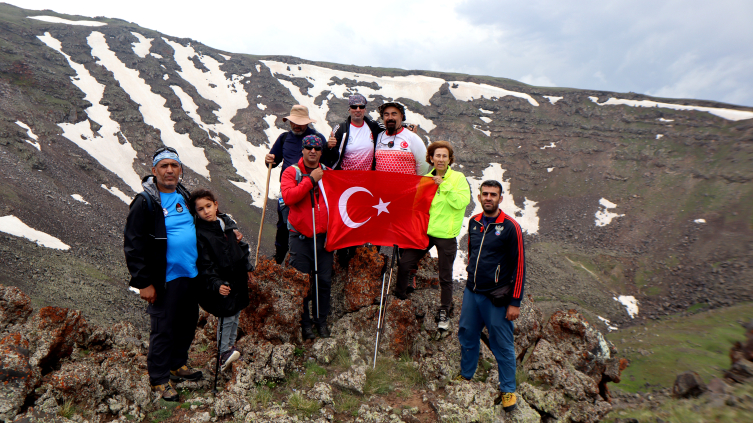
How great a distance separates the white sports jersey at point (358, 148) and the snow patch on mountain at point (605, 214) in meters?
51.8

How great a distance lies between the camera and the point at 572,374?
645cm

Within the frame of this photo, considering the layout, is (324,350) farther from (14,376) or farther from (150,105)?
(150,105)

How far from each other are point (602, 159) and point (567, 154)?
17.9ft

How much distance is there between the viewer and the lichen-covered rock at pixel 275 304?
636cm

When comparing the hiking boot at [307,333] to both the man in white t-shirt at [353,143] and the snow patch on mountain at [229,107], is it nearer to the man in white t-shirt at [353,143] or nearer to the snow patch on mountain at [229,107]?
the man in white t-shirt at [353,143]

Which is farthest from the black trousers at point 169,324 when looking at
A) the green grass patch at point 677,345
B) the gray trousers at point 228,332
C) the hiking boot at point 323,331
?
the green grass patch at point 677,345

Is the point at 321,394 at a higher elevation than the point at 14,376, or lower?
lower

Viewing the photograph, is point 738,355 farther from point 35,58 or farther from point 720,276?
point 35,58

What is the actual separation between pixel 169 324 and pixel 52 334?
6.89 feet

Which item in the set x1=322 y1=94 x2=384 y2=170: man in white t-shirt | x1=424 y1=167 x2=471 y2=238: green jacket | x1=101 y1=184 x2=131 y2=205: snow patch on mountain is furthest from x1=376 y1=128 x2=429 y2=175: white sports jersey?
x1=101 y1=184 x2=131 y2=205: snow patch on mountain

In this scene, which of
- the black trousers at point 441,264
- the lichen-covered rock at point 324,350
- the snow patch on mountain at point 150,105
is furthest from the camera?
the snow patch on mountain at point 150,105

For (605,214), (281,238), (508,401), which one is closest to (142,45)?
(281,238)

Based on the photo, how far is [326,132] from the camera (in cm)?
6438

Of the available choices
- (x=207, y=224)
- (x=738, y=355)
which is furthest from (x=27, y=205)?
(x=738, y=355)
